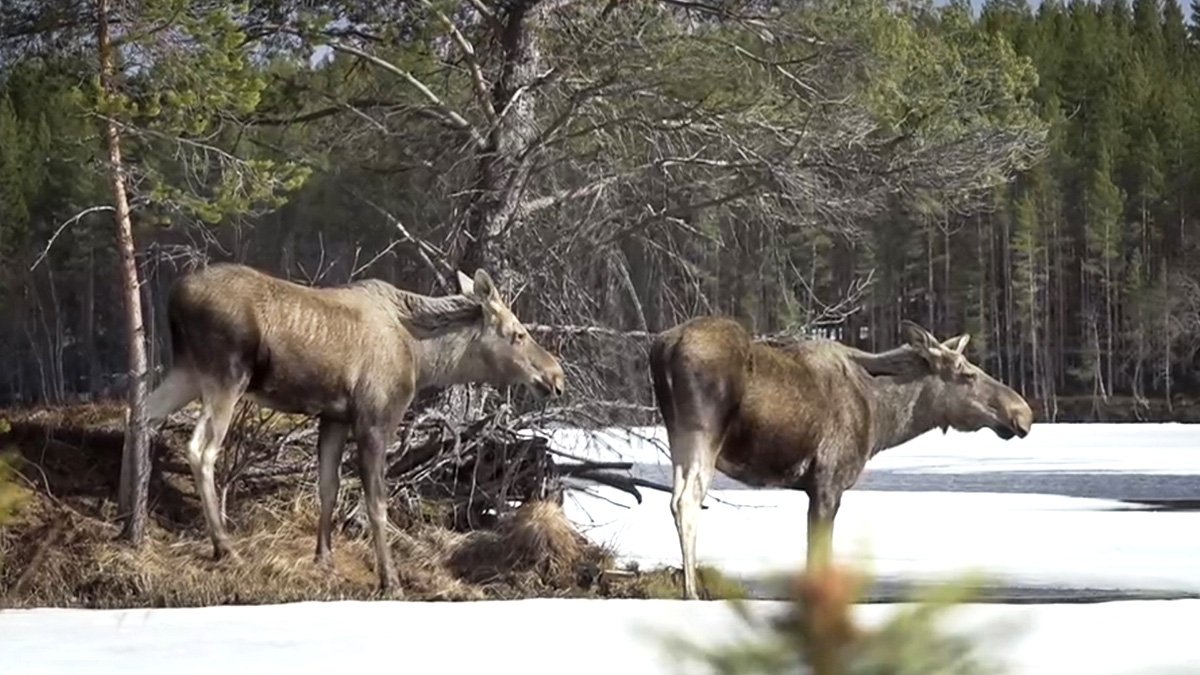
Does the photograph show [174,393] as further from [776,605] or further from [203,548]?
[776,605]

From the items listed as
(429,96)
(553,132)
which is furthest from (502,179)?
(429,96)

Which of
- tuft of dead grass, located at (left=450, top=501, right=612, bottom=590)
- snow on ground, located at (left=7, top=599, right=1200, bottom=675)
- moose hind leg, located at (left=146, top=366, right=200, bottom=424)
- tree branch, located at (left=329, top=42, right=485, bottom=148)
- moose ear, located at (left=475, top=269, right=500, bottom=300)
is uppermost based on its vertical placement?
tree branch, located at (left=329, top=42, right=485, bottom=148)

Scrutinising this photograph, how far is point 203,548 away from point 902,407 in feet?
16.7

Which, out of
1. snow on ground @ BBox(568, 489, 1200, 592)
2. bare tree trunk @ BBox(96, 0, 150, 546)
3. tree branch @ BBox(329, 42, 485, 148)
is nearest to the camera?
bare tree trunk @ BBox(96, 0, 150, 546)

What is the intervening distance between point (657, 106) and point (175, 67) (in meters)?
5.07

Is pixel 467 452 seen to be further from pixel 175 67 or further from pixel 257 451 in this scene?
pixel 175 67

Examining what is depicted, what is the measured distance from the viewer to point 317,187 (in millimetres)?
21031

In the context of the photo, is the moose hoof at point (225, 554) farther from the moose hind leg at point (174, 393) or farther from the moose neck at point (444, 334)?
the moose neck at point (444, 334)

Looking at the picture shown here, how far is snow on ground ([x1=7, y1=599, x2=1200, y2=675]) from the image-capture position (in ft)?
25.8

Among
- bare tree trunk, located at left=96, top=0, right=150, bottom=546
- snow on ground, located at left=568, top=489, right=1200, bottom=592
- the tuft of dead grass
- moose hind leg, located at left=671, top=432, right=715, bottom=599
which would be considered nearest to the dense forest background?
bare tree trunk, located at left=96, top=0, right=150, bottom=546

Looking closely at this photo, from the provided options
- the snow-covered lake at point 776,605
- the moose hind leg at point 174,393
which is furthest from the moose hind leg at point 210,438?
the snow-covered lake at point 776,605

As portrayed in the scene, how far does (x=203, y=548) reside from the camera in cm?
1280

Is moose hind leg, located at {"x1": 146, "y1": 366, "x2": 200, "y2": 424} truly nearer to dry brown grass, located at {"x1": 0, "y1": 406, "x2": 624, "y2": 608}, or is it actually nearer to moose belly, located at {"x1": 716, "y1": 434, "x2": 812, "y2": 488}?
dry brown grass, located at {"x1": 0, "y1": 406, "x2": 624, "y2": 608}

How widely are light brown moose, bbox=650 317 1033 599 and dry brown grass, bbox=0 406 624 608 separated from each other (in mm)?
2261
